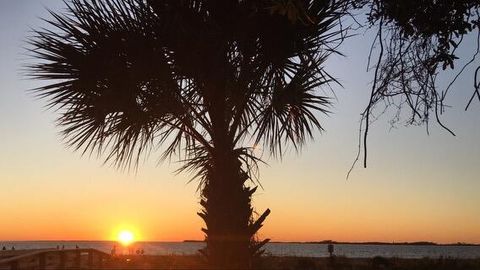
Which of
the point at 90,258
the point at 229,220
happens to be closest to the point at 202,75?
the point at 229,220

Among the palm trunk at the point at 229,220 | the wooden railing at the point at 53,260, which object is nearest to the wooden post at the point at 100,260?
the wooden railing at the point at 53,260

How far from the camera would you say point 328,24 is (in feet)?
32.1

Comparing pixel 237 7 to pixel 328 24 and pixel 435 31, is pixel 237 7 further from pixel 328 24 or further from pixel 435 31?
pixel 435 31

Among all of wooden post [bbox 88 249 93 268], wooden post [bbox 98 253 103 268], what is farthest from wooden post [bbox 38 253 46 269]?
wooden post [bbox 98 253 103 268]

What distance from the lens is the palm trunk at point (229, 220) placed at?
884cm

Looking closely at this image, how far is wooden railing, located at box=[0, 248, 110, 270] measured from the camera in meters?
10.1

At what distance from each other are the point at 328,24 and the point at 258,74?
1.38 meters

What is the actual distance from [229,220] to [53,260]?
18.9 ft

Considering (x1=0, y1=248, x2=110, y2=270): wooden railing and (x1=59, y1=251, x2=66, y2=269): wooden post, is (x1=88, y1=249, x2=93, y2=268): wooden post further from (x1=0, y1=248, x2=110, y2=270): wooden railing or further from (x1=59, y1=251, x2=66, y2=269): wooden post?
(x1=59, y1=251, x2=66, y2=269): wooden post

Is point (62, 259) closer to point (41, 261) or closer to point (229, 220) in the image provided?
point (41, 261)

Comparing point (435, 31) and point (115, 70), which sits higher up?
point (115, 70)

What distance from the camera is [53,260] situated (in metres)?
13.1

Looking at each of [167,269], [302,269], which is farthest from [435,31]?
[302,269]

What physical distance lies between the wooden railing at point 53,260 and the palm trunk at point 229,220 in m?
3.15
